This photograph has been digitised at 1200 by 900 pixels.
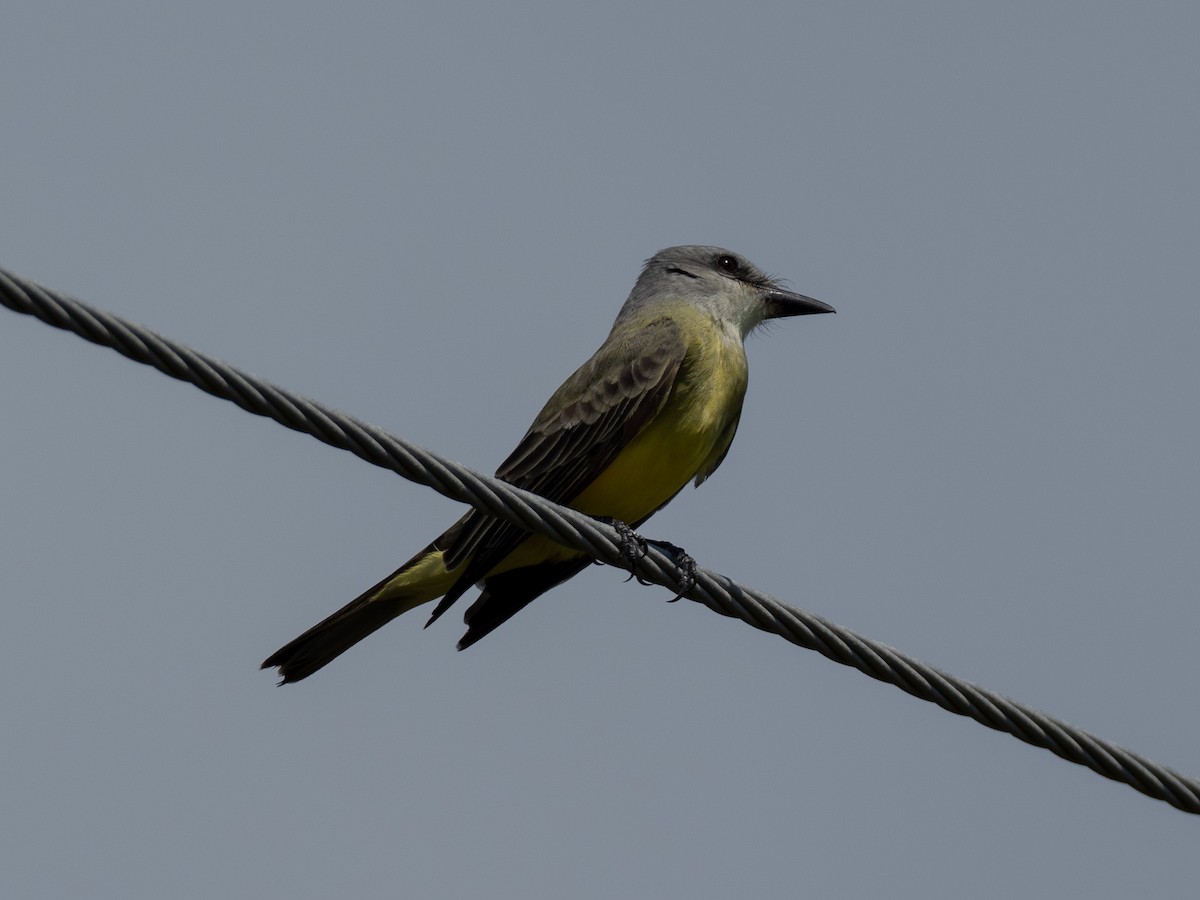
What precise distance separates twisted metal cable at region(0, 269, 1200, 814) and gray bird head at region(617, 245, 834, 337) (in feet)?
9.87

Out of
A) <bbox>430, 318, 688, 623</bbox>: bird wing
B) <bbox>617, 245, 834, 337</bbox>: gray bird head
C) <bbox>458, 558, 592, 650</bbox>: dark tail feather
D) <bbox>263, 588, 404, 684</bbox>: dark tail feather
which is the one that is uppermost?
<bbox>617, 245, 834, 337</bbox>: gray bird head

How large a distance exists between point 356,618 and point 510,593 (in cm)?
62

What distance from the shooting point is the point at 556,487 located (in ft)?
20.9

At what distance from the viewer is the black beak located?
8023mm

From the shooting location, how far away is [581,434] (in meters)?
6.49

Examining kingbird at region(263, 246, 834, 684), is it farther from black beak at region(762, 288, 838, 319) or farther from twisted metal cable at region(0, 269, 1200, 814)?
twisted metal cable at region(0, 269, 1200, 814)

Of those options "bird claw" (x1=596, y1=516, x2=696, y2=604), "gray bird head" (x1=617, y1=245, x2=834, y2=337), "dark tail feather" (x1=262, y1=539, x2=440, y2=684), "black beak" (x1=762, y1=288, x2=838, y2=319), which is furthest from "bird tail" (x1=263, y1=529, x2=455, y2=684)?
"black beak" (x1=762, y1=288, x2=838, y2=319)

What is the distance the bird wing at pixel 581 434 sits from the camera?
6.13 metres

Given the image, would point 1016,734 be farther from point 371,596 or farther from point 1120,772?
point 371,596

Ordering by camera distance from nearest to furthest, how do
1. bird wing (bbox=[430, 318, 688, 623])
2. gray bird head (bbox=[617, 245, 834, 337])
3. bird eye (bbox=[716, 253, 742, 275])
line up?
bird wing (bbox=[430, 318, 688, 623]) → gray bird head (bbox=[617, 245, 834, 337]) → bird eye (bbox=[716, 253, 742, 275])

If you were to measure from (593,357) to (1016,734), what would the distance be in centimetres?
323

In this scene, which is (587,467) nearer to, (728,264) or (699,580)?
(699,580)

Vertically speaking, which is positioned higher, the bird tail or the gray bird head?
the gray bird head

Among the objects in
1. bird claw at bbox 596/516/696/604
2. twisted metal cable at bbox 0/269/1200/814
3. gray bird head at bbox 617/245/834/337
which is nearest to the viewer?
twisted metal cable at bbox 0/269/1200/814
